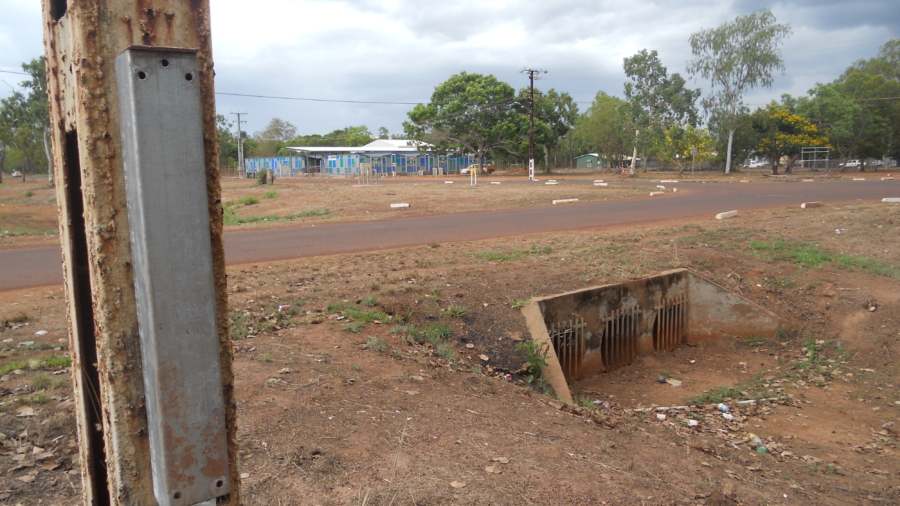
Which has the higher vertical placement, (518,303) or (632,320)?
(518,303)

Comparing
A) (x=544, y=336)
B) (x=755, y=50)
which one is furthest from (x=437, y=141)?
(x=544, y=336)

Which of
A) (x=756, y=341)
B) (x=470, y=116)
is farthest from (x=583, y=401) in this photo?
(x=470, y=116)

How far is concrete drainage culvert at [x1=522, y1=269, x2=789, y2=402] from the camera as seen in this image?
807 centimetres

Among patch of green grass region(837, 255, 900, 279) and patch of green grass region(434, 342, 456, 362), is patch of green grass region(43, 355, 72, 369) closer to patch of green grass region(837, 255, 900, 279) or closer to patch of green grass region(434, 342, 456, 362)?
patch of green grass region(434, 342, 456, 362)

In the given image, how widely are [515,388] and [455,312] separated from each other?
177cm

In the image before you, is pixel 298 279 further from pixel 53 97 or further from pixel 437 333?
pixel 53 97

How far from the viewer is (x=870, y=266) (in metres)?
10.8

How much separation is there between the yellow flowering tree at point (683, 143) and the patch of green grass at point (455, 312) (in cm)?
4240

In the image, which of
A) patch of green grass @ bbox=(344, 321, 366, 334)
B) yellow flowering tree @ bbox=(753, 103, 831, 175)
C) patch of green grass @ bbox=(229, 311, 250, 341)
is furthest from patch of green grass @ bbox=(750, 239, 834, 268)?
yellow flowering tree @ bbox=(753, 103, 831, 175)

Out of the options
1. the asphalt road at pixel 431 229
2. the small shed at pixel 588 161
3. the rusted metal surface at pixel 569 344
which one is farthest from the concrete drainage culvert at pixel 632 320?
the small shed at pixel 588 161

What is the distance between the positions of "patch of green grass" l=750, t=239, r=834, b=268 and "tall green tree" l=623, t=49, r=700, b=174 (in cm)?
3702

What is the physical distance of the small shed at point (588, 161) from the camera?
269 feet

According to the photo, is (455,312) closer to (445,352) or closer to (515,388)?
(445,352)

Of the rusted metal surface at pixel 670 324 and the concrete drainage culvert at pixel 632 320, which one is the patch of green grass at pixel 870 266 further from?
the rusted metal surface at pixel 670 324
